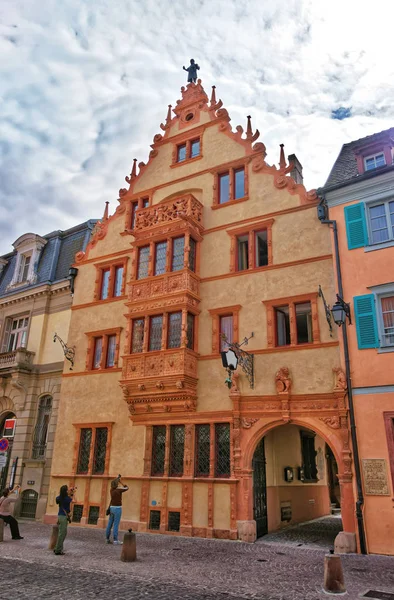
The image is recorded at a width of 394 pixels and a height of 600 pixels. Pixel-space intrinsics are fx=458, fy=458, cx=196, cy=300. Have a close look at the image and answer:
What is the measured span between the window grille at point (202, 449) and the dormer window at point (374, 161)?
473 inches

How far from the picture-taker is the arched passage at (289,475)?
1520cm

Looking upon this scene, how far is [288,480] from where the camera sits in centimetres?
2016

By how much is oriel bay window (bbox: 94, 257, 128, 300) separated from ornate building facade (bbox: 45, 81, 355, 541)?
6 cm

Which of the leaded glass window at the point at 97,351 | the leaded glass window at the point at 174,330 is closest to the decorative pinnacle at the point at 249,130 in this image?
the leaded glass window at the point at 174,330

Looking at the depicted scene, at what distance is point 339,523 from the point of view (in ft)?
68.8

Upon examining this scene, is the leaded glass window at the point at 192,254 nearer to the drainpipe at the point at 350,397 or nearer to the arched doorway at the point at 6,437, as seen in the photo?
the drainpipe at the point at 350,397

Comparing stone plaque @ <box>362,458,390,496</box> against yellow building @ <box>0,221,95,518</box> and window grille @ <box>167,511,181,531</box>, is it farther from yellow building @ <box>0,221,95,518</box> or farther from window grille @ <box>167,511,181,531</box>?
yellow building @ <box>0,221,95,518</box>

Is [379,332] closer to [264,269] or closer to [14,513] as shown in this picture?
[264,269]

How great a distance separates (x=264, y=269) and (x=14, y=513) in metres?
16.4

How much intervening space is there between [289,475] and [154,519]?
244 inches

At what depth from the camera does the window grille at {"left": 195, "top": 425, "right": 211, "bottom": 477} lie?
17688mm

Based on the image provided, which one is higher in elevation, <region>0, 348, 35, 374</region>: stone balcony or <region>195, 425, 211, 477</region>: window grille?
<region>0, 348, 35, 374</region>: stone balcony

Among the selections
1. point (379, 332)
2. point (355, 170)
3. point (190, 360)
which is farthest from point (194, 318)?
point (355, 170)

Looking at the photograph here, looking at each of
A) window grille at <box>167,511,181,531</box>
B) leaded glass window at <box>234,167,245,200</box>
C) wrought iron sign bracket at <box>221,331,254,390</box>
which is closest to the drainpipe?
wrought iron sign bracket at <box>221,331,254,390</box>
